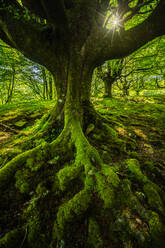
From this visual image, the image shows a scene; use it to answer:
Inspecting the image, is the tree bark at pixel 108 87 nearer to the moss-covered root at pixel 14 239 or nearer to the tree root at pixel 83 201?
the tree root at pixel 83 201

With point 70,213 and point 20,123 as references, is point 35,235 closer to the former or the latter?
point 70,213

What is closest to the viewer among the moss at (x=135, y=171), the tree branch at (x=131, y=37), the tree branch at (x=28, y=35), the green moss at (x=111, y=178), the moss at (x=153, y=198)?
the moss at (x=153, y=198)

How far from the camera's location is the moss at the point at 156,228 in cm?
146

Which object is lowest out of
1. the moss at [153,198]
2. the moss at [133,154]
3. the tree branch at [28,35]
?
the moss at [153,198]

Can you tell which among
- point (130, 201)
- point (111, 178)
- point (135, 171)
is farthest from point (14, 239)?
point (135, 171)

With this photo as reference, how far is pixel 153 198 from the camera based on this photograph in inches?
74.9

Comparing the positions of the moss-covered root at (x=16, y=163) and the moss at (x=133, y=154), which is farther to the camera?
the moss at (x=133, y=154)

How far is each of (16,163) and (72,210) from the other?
4.81 feet

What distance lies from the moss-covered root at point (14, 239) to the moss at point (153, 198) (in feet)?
6.70

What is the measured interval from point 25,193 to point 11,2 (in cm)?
499

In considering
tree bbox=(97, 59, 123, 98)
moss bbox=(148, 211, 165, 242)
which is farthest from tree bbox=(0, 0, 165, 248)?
tree bbox=(97, 59, 123, 98)

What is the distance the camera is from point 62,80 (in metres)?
3.73

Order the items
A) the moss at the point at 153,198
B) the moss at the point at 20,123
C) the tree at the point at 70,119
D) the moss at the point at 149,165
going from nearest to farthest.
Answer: the tree at the point at 70,119
the moss at the point at 153,198
the moss at the point at 149,165
the moss at the point at 20,123

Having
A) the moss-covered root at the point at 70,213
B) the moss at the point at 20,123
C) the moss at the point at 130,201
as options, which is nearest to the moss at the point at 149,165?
the moss at the point at 130,201
